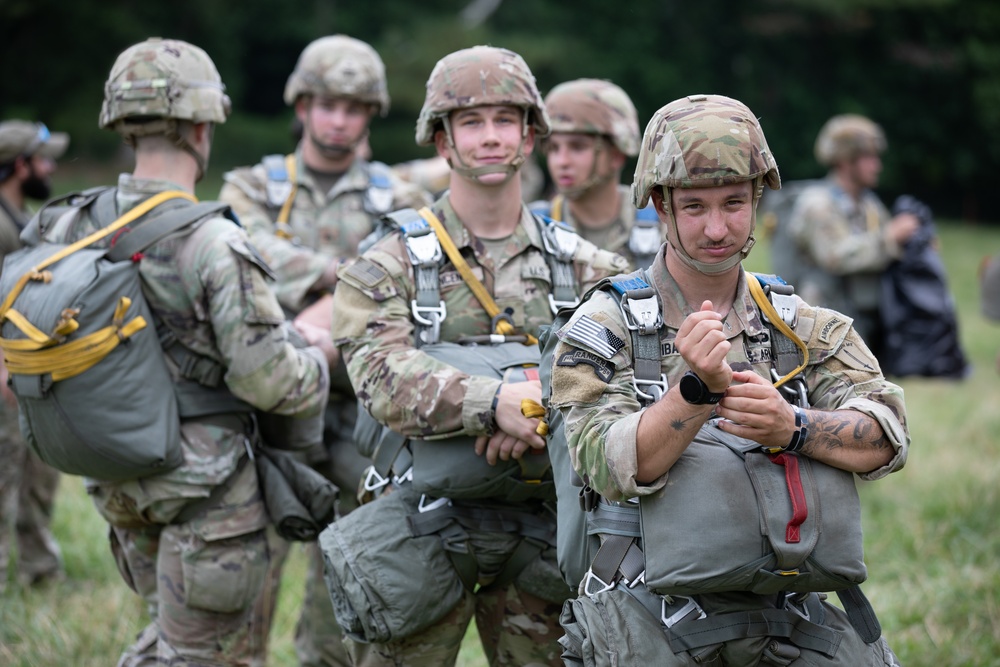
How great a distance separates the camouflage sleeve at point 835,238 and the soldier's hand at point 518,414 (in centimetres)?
672

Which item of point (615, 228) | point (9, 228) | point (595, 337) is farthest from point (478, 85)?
point (9, 228)

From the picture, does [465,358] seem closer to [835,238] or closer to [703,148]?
[703,148]

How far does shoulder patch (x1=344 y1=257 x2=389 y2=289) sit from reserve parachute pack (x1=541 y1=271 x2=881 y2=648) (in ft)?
3.48

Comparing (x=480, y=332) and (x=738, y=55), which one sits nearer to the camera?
(x=480, y=332)

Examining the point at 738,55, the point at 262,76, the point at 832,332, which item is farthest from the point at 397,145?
the point at 832,332

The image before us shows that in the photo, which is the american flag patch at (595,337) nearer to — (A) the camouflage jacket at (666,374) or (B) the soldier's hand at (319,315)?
(A) the camouflage jacket at (666,374)

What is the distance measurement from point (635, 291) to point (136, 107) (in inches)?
89.1

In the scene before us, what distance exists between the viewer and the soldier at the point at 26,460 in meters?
6.90

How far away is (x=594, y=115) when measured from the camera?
578 cm

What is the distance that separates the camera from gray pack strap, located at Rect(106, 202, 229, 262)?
4.30 m

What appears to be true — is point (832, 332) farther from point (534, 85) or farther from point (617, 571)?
point (534, 85)

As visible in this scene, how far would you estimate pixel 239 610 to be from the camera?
4.57 metres

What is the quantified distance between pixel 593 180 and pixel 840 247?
4.86m

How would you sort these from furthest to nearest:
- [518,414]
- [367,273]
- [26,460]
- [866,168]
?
[866,168]
[26,460]
[367,273]
[518,414]
